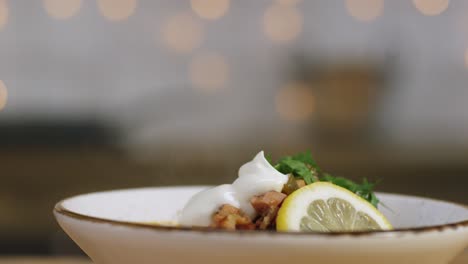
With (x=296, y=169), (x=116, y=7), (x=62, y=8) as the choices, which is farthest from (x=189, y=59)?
(x=296, y=169)

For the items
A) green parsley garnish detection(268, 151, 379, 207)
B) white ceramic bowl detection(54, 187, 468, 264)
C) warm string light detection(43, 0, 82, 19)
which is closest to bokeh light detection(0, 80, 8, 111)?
warm string light detection(43, 0, 82, 19)

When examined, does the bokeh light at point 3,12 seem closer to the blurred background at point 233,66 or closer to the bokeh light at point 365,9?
the blurred background at point 233,66

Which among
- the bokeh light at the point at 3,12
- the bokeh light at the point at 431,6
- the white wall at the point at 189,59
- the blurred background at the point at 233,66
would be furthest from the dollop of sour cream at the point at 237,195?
the bokeh light at the point at 3,12

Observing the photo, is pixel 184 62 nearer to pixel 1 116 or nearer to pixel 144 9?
pixel 144 9

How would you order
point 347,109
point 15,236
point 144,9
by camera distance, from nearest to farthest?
point 15,236, point 347,109, point 144,9

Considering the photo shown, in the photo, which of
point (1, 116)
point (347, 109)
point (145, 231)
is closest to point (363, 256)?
point (145, 231)

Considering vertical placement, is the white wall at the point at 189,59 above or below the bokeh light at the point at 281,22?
below
